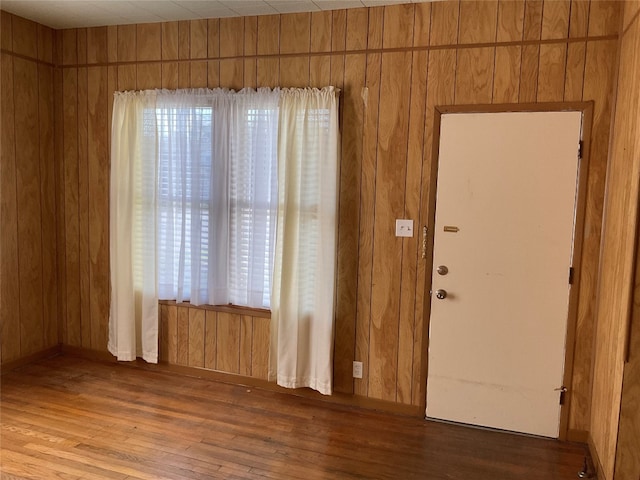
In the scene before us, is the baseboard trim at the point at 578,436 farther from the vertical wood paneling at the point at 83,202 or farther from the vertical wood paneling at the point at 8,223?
the vertical wood paneling at the point at 8,223

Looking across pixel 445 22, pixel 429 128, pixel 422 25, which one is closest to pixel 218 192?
pixel 429 128

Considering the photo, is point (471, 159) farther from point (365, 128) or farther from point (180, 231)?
point (180, 231)

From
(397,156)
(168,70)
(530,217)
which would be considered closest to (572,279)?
(530,217)

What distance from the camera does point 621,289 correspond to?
2.35 m

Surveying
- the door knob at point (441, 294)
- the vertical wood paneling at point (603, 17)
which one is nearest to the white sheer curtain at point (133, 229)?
the door knob at point (441, 294)

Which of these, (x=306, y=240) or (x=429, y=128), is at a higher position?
(x=429, y=128)

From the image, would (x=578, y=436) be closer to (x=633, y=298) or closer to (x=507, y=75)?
(x=633, y=298)

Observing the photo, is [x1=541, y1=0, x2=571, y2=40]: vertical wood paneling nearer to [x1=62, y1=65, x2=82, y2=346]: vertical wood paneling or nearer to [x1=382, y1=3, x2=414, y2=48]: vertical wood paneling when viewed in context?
[x1=382, y1=3, x2=414, y2=48]: vertical wood paneling

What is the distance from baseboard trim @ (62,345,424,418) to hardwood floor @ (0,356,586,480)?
0.06 metres

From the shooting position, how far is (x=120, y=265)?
3.77 m

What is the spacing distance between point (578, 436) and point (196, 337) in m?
2.70

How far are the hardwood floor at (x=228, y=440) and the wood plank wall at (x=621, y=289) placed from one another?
401mm

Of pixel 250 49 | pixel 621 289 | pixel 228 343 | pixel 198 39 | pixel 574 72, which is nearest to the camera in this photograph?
pixel 621 289

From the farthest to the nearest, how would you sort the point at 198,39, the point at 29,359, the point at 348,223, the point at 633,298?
the point at 29,359 → the point at 198,39 → the point at 348,223 → the point at 633,298
